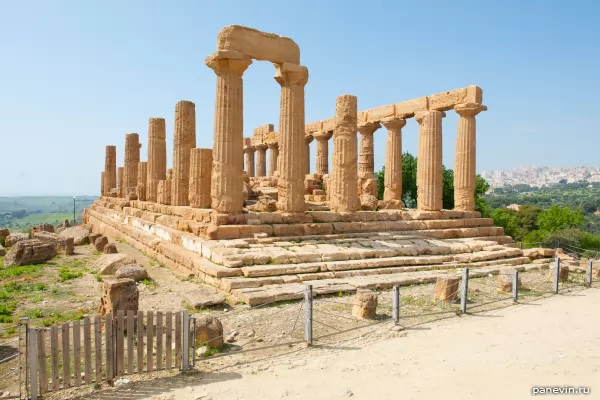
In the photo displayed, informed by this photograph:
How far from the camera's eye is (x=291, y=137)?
15.0 m

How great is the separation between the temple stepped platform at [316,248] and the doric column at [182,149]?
0.85m

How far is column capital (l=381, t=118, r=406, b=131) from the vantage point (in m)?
21.8

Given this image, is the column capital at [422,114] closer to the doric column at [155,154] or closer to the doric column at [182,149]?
the doric column at [182,149]

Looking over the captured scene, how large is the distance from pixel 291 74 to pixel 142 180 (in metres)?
14.9

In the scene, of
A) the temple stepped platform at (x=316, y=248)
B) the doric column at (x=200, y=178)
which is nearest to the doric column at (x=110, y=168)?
the temple stepped platform at (x=316, y=248)

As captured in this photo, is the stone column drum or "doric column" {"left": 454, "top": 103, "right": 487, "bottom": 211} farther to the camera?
the stone column drum

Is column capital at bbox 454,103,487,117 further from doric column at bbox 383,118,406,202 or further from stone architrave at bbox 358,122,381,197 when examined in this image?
stone architrave at bbox 358,122,381,197

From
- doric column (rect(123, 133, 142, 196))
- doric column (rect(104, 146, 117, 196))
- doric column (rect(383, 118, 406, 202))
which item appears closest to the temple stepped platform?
doric column (rect(383, 118, 406, 202))

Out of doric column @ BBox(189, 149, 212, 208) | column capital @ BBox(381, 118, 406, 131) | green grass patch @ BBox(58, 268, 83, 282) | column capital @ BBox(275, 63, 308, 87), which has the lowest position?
green grass patch @ BBox(58, 268, 83, 282)

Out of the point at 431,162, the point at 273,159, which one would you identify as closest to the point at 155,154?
the point at 273,159

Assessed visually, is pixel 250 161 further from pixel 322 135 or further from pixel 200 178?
pixel 200 178

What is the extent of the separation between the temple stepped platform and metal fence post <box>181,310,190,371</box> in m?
3.11

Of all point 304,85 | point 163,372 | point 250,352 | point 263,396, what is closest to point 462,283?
point 250,352

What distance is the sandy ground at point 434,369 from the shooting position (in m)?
5.67
